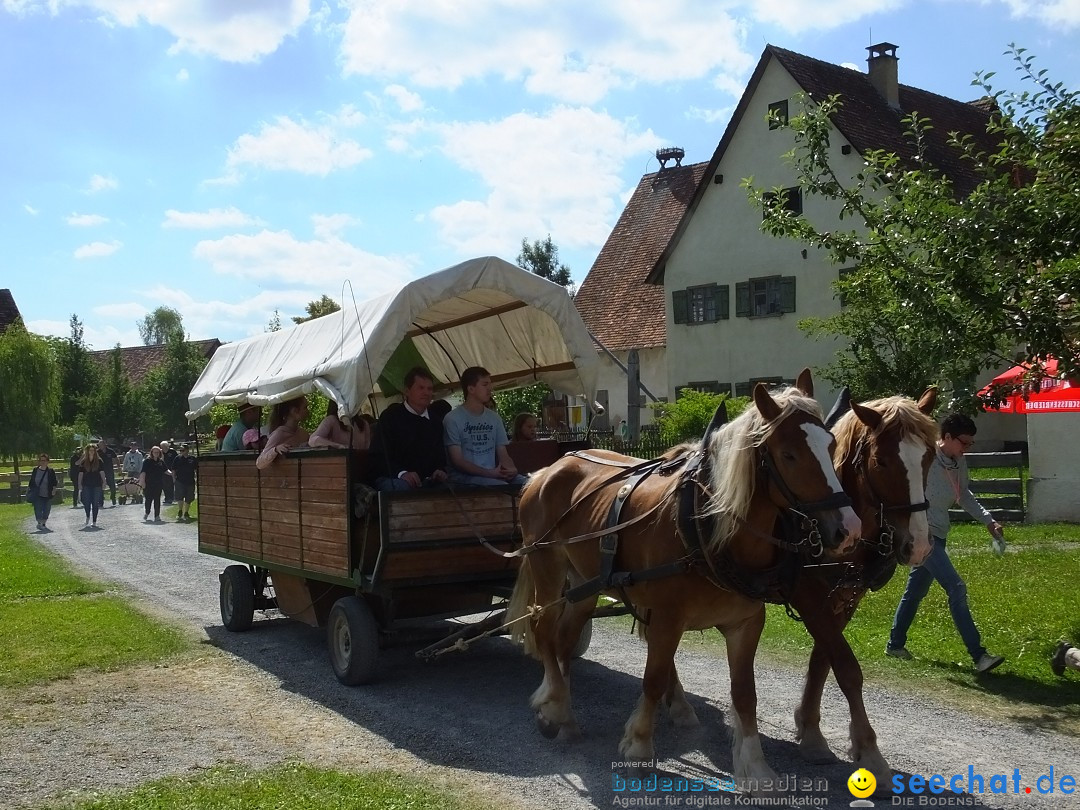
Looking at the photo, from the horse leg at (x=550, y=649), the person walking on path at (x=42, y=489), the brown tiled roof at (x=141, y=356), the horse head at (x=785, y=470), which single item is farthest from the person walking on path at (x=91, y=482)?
the brown tiled roof at (x=141, y=356)

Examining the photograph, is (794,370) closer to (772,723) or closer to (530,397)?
(530,397)

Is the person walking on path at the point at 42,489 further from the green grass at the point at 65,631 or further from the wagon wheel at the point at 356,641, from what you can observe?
the wagon wheel at the point at 356,641

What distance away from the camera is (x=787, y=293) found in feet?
84.2

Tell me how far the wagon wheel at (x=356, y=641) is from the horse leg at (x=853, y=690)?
10.2ft

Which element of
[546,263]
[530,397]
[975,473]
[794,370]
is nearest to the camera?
[975,473]

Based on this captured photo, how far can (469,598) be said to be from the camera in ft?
25.2

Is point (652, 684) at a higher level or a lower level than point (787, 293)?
lower

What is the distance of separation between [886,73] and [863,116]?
2.96m

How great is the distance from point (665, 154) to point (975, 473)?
59.5 ft

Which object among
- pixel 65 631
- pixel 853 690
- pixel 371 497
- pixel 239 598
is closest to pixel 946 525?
pixel 853 690

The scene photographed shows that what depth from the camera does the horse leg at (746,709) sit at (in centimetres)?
480

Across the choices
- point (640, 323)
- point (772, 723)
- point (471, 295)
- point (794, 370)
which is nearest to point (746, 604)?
point (772, 723)

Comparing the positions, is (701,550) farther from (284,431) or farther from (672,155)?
(672,155)

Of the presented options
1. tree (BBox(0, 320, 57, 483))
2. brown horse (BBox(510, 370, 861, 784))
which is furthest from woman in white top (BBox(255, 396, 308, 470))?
tree (BBox(0, 320, 57, 483))
